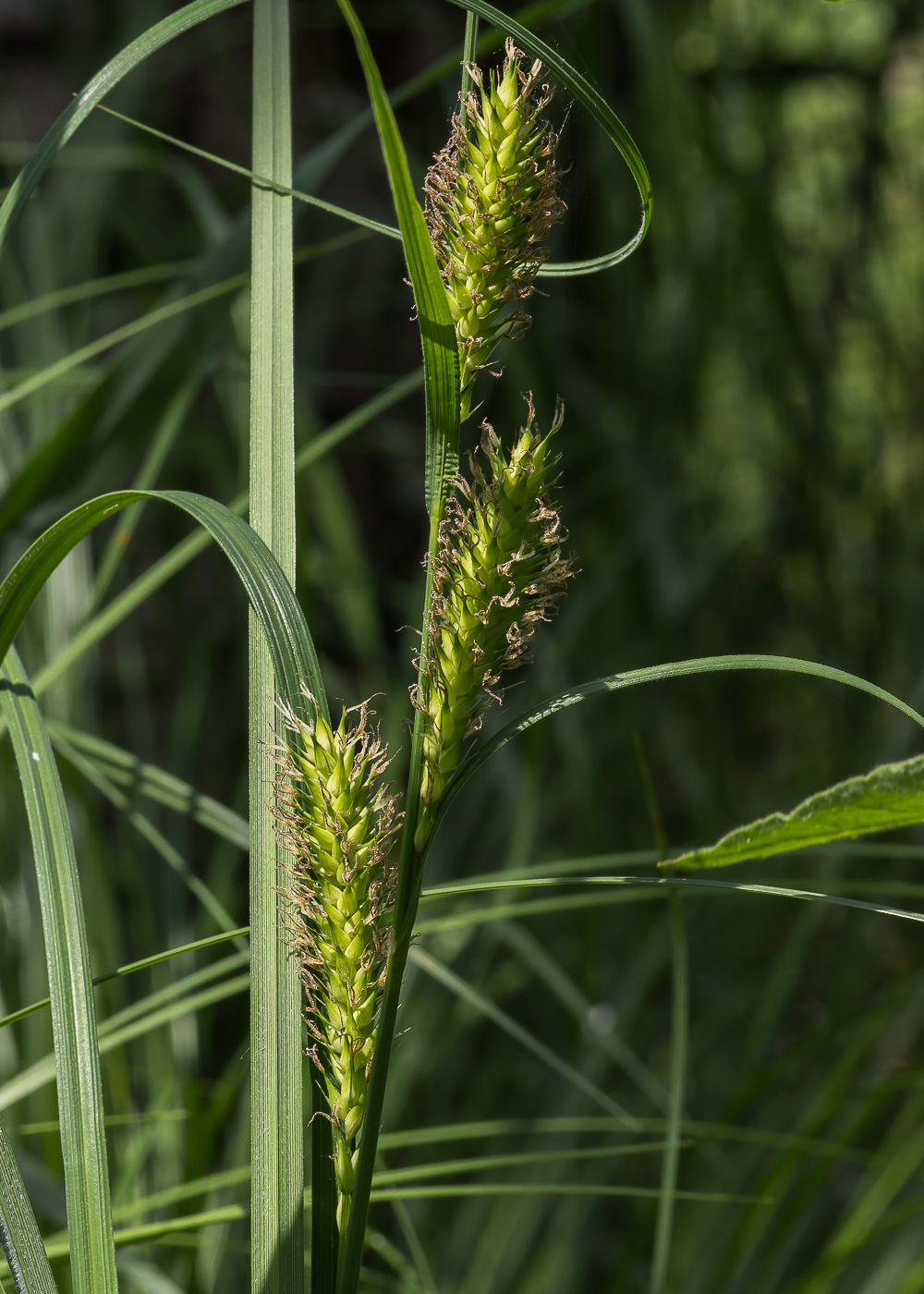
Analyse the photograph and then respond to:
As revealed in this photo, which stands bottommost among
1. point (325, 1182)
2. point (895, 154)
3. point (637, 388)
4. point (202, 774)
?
point (325, 1182)

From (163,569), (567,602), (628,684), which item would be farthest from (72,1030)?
(567,602)

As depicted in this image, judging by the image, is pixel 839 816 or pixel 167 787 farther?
pixel 167 787

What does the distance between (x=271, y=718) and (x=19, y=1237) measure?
13 centimetres

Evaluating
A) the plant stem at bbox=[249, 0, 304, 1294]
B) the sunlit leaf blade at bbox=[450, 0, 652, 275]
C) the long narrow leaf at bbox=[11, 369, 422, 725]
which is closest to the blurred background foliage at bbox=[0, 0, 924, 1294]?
the long narrow leaf at bbox=[11, 369, 422, 725]

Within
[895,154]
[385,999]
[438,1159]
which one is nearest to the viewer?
[385,999]

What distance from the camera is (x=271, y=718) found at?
0.25 m

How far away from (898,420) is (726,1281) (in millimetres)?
1078

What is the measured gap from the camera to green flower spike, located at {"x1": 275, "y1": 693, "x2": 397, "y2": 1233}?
7.9 inches

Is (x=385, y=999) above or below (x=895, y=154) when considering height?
below

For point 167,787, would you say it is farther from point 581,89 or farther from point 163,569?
point 581,89

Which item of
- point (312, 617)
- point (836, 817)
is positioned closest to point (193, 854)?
point (312, 617)

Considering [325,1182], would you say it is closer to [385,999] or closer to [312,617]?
[385,999]

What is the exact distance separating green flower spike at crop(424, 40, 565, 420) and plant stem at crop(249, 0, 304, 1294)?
71 millimetres

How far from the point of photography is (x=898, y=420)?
1.31 meters
